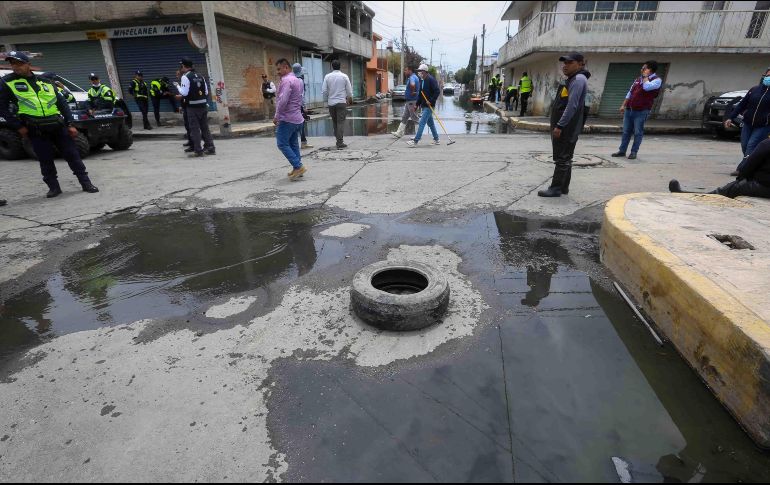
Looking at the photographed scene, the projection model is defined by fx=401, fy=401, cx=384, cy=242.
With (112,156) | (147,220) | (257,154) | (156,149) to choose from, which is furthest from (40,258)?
(156,149)

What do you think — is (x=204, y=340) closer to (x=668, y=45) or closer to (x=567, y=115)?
(x=567, y=115)

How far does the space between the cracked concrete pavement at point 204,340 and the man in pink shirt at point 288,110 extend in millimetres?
684

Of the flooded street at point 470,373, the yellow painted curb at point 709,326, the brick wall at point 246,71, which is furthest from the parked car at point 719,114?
the brick wall at point 246,71

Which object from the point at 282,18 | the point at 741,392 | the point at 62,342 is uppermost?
the point at 282,18

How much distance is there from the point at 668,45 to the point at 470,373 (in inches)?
744

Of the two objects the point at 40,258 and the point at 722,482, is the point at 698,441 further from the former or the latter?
the point at 40,258

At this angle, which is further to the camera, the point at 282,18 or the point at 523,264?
the point at 282,18

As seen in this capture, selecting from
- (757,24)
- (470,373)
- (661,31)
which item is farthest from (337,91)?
(757,24)

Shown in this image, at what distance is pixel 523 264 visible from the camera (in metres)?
3.78

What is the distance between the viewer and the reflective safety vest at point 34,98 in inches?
213

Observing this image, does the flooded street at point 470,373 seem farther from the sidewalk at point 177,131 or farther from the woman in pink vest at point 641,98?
the sidewalk at point 177,131

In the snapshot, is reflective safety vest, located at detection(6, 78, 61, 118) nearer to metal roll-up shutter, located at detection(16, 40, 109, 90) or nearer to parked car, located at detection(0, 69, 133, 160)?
parked car, located at detection(0, 69, 133, 160)

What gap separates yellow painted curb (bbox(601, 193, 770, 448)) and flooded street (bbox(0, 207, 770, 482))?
11cm

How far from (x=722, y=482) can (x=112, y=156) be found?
38.6 ft
